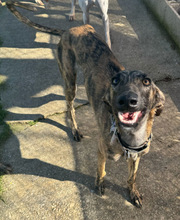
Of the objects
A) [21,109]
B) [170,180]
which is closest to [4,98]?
[21,109]

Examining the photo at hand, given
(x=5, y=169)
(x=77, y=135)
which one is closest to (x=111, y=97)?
(x=77, y=135)

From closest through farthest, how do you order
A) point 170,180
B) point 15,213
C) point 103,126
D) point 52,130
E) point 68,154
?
point 103,126 → point 15,213 → point 170,180 → point 68,154 → point 52,130

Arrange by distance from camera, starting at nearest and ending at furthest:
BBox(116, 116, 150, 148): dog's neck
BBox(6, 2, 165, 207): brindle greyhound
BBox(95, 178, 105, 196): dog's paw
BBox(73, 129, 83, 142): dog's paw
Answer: BBox(6, 2, 165, 207): brindle greyhound < BBox(116, 116, 150, 148): dog's neck < BBox(95, 178, 105, 196): dog's paw < BBox(73, 129, 83, 142): dog's paw

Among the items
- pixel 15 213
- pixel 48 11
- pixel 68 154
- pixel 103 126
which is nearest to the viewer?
pixel 103 126

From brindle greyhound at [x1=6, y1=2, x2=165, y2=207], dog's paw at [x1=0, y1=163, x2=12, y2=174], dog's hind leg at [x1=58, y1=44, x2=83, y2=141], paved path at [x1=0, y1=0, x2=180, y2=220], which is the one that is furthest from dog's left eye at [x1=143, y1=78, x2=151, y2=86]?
dog's paw at [x1=0, y1=163, x2=12, y2=174]

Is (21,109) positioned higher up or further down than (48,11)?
further down

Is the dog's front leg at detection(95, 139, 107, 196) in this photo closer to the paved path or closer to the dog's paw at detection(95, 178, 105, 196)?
the dog's paw at detection(95, 178, 105, 196)

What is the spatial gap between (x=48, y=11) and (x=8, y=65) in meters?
3.25

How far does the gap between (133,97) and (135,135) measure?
60 centimetres

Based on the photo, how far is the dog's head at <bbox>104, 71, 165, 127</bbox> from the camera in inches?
81.7

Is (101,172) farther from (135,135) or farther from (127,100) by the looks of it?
(127,100)

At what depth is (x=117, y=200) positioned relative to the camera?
11.3 feet

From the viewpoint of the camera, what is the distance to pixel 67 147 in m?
4.21

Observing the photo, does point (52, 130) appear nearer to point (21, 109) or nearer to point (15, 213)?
point (21, 109)
